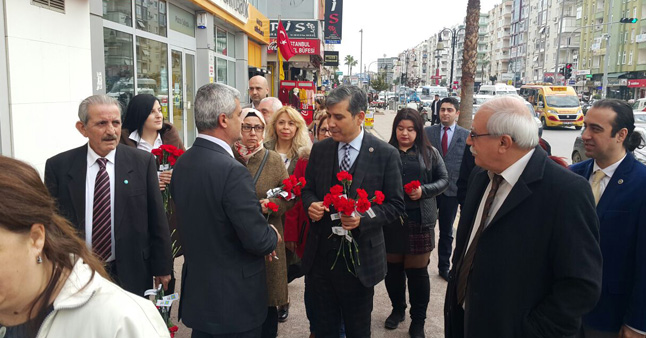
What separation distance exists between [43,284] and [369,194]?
7.58ft

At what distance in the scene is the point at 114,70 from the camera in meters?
8.18

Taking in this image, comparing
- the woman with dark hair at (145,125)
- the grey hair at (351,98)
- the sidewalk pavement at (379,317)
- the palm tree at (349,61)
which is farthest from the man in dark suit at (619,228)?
the palm tree at (349,61)

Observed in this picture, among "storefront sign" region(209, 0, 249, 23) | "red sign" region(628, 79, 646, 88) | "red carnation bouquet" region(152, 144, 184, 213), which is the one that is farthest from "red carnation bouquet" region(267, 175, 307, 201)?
"red sign" region(628, 79, 646, 88)

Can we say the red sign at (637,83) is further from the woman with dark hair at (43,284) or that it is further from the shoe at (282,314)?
the woman with dark hair at (43,284)

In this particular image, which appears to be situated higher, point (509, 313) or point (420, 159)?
point (420, 159)

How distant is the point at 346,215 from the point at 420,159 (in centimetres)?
177

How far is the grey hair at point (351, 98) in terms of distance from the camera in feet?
10.6

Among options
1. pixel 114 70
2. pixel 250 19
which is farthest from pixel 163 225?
pixel 250 19

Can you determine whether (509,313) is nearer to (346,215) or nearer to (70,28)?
(346,215)

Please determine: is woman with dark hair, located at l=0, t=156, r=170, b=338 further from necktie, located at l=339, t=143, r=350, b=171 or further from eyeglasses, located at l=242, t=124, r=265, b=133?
eyeglasses, located at l=242, t=124, r=265, b=133

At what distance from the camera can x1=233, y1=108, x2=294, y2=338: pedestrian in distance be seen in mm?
3410

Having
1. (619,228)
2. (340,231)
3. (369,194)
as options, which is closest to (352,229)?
(340,231)

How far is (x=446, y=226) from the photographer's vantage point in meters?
5.78

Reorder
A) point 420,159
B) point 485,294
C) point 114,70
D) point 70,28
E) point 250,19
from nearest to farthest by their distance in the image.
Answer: point 485,294, point 420,159, point 70,28, point 114,70, point 250,19
